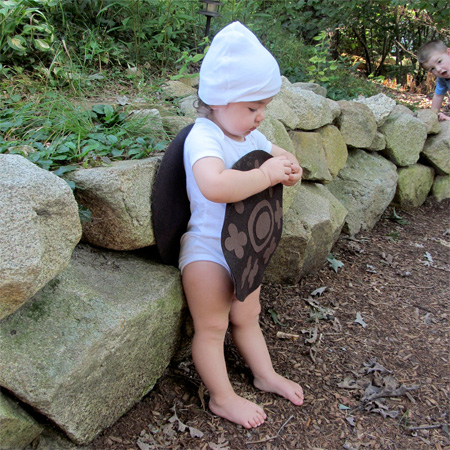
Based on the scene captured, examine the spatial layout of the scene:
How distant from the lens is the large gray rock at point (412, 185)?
3.94m

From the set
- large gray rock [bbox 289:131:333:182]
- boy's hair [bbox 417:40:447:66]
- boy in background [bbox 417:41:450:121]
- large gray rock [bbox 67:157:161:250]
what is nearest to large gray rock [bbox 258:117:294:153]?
large gray rock [bbox 289:131:333:182]

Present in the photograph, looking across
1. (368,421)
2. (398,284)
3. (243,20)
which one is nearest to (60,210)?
(368,421)

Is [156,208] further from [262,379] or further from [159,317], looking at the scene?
[262,379]

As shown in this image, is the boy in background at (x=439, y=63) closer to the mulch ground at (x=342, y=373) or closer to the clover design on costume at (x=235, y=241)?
the mulch ground at (x=342, y=373)

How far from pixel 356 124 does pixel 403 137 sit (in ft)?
2.01

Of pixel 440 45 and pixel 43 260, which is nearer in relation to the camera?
pixel 43 260

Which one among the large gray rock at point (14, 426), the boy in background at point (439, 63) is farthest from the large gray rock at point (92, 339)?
the boy in background at point (439, 63)

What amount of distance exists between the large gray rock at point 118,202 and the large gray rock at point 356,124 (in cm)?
203

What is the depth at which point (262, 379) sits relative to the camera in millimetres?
1966

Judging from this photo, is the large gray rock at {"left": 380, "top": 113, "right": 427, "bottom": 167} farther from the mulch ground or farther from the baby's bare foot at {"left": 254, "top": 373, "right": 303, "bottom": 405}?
the baby's bare foot at {"left": 254, "top": 373, "right": 303, "bottom": 405}

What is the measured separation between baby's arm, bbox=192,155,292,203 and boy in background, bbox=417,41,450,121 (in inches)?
130

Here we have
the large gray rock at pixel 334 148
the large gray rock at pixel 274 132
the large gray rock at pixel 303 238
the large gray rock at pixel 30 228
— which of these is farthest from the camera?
the large gray rock at pixel 334 148

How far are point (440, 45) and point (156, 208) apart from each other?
371 centimetres

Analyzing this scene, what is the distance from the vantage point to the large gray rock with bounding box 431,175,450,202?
4285mm
